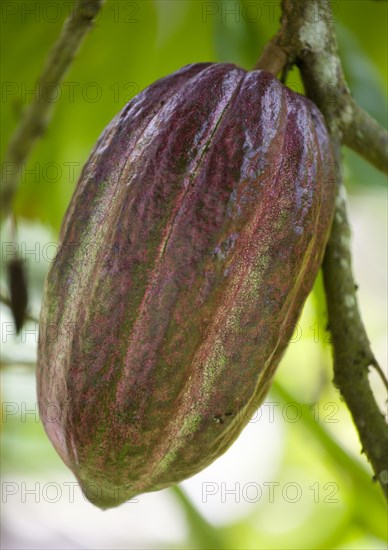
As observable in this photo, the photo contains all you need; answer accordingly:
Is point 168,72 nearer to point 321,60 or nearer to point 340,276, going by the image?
point 321,60

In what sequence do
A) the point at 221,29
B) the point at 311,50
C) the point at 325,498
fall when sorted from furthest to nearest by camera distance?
the point at 325,498
the point at 221,29
the point at 311,50

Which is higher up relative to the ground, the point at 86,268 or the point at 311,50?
Result: the point at 311,50

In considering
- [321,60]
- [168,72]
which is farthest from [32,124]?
[321,60]

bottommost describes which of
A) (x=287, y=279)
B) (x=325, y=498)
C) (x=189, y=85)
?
(x=325, y=498)

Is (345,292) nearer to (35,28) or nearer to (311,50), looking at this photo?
(311,50)

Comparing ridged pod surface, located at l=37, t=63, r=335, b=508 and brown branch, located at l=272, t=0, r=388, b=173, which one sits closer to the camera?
ridged pod surface, located at l=37, t=63, r=335, b=508

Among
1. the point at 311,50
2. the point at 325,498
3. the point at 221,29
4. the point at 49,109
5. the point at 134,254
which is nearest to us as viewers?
the point at 134,254

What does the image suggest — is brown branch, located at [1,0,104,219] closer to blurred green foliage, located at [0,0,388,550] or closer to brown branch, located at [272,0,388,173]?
blurred green foliage, located at [0,0,388,550]

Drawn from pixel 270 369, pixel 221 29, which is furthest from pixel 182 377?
pixel 221 29

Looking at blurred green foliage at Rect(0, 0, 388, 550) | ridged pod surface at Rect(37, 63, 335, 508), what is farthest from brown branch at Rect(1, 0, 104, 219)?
ridged pod surface at Rect(37, 63, 335, 508)
